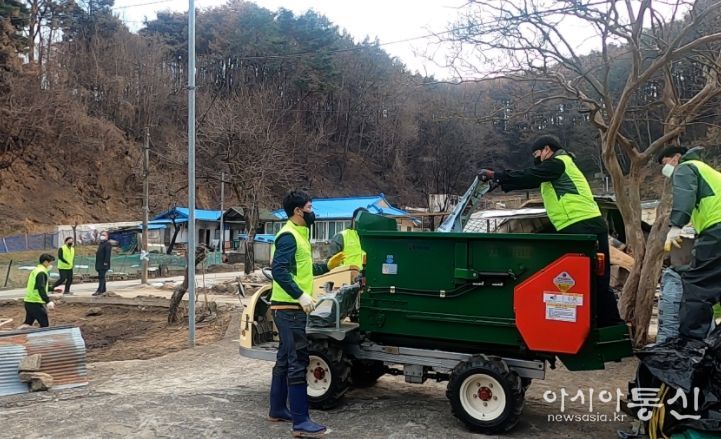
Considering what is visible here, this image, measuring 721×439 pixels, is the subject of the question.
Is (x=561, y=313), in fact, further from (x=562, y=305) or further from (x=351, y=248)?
(x=351, y=248)

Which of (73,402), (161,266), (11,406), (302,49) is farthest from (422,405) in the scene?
(302,49)

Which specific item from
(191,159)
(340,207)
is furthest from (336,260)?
(340,207)

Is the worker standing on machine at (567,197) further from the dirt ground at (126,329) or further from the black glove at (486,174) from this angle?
the dirt ground at (126,329)

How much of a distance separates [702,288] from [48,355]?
7.19 metres

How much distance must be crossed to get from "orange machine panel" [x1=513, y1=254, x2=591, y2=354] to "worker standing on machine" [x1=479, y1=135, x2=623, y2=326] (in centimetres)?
47

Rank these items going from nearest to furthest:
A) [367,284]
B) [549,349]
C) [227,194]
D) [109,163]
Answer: [549,349] → [367,284] → [109,163] → [227,194]

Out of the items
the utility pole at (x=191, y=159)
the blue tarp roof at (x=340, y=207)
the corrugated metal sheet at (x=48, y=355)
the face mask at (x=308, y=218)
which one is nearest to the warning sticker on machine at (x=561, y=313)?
the face mask at (x=308, y=218)

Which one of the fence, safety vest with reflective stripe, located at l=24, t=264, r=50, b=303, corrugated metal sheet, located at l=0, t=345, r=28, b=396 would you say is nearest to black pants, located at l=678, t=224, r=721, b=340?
corrugated metal sheet, located at l=0, t=345, r=28, b=396

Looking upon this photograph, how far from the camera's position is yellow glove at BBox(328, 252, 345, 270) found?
7602mm

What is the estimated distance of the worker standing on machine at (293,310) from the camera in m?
5.11

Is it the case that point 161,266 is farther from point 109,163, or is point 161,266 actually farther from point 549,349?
point 549,349

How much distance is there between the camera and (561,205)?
5.48m

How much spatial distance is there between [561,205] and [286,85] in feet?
174

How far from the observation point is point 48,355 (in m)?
7.44
